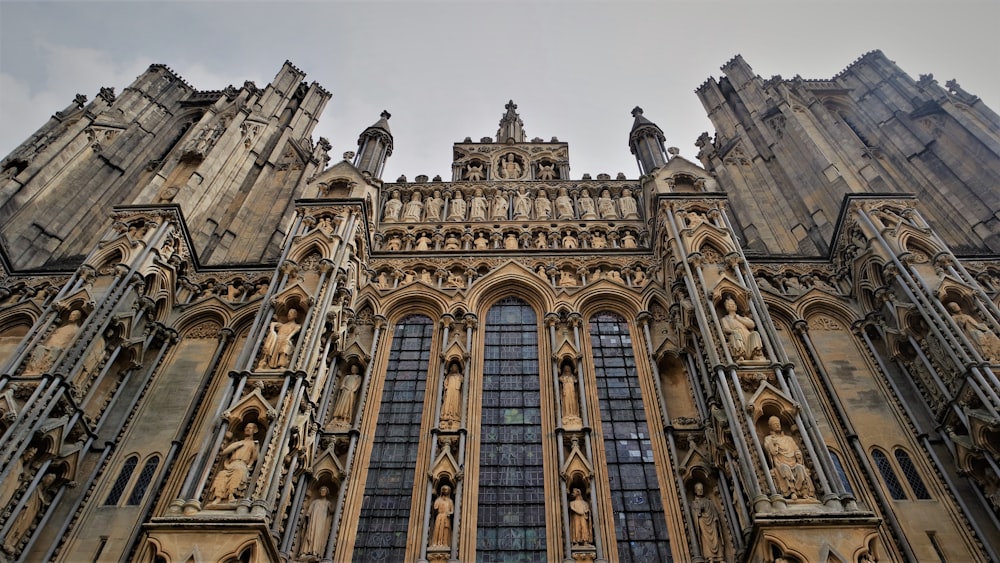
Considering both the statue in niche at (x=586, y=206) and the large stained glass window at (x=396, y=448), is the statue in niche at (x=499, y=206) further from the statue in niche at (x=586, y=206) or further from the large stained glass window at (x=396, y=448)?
the large stained glass window at (x=396, y=448)

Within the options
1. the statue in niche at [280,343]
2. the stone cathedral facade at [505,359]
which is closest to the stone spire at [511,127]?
the stone cathedral facade at [505,359]

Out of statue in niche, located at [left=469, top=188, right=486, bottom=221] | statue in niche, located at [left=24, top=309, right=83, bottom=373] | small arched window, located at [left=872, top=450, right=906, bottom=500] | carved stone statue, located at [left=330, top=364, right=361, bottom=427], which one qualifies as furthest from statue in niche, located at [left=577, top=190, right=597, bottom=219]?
statue in niche, located at [left=24, top=309, right=83, bottom=373]

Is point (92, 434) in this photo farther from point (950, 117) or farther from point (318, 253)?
point (950, 117)

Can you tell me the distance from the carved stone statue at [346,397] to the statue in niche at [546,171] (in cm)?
940

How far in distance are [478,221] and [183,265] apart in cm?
705

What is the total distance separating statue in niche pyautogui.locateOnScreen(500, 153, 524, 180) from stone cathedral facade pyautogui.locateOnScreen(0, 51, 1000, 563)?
0.35 feet

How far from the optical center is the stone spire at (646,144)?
68.0 ft

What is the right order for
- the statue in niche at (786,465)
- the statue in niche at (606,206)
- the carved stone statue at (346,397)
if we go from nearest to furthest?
the statue in niche at (786,465)
the carved stone statue at (346,397)
the statue in niche at (606,206)

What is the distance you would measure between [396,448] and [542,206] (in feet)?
29.0

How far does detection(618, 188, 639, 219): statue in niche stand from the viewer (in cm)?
2033

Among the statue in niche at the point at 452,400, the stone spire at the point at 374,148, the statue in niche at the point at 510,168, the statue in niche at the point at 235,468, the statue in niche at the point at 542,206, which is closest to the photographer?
the statue in niche at the point at 235,468

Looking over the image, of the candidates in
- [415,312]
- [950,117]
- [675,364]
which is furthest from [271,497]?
[950,117]

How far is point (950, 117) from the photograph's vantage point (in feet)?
76.0

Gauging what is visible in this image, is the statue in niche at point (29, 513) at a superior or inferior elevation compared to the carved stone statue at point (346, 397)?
inferior
